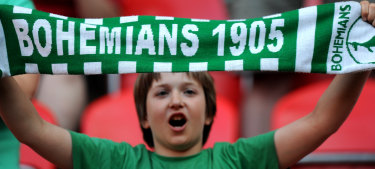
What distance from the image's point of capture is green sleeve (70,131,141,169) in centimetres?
153

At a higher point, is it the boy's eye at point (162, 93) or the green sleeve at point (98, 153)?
the boy's eye at point (162, 93)

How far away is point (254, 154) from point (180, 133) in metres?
0.20

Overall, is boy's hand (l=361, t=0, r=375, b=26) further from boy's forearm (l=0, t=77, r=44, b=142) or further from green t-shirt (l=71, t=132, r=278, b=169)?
boy's forearm (l=0, t=77, r=44, b=142)

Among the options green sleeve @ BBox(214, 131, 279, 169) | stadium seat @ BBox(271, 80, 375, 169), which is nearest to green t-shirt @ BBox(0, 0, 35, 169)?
green sleeve @ BBox(214, 131, 279, 169)

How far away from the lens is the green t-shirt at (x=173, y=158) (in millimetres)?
1541

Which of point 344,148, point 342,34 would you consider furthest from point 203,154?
point 344,148

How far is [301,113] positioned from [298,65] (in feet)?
3.23

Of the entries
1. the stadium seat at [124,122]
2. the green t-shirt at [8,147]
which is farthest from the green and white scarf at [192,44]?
the stadium seat at [124,122]

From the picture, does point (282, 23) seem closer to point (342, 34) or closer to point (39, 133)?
point (342, 34)

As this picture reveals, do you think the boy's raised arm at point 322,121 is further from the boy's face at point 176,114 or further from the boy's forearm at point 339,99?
the boy's face at point 176,114

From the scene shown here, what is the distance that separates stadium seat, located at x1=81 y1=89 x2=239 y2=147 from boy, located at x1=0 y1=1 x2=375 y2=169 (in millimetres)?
606

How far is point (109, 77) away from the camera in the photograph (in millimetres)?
2707

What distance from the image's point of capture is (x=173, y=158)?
63.9 inches

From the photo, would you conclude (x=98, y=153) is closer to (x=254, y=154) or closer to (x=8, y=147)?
(x=8, y=147)
